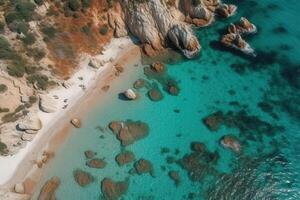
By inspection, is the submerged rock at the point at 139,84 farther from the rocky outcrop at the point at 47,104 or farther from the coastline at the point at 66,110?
the rocky outcrop at the point at 47,104

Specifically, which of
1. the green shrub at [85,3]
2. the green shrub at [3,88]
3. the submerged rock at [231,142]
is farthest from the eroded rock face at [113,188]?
the green shrub at [85,3]

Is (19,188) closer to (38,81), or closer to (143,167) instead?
(143,167)

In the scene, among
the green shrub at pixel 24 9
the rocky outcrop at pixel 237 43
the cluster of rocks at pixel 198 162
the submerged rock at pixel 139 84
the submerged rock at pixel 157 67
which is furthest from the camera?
the rocky outcrop at pixel 237 43

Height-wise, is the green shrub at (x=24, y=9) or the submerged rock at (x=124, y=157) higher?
the green shrub at (x=24, y=9)

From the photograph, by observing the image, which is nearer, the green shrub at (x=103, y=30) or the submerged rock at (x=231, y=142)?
the submerged rock at (x=231, y=142)

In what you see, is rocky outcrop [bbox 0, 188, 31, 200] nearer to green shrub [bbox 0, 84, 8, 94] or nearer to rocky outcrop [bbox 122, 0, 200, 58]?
green shrub [bbox 0, 84, 8, 94]

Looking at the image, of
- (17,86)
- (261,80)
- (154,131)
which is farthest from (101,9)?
(261,80)

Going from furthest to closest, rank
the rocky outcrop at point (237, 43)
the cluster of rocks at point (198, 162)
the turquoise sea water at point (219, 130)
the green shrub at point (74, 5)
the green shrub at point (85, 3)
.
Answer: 1. the rocky outcrop at point (237, 43)
2. the green shrub at point (85, 3)
3. the green shrub at point (74, 5)
4. the cluster of rocks at point (198, 162)
5. the turquoise sea water at point (219, 130)

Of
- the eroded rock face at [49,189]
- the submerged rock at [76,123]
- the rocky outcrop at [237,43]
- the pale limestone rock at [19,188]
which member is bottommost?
the eroded rock face at [49,189]

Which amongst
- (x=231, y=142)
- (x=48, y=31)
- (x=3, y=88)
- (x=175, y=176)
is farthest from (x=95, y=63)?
(x=231, y=142)
